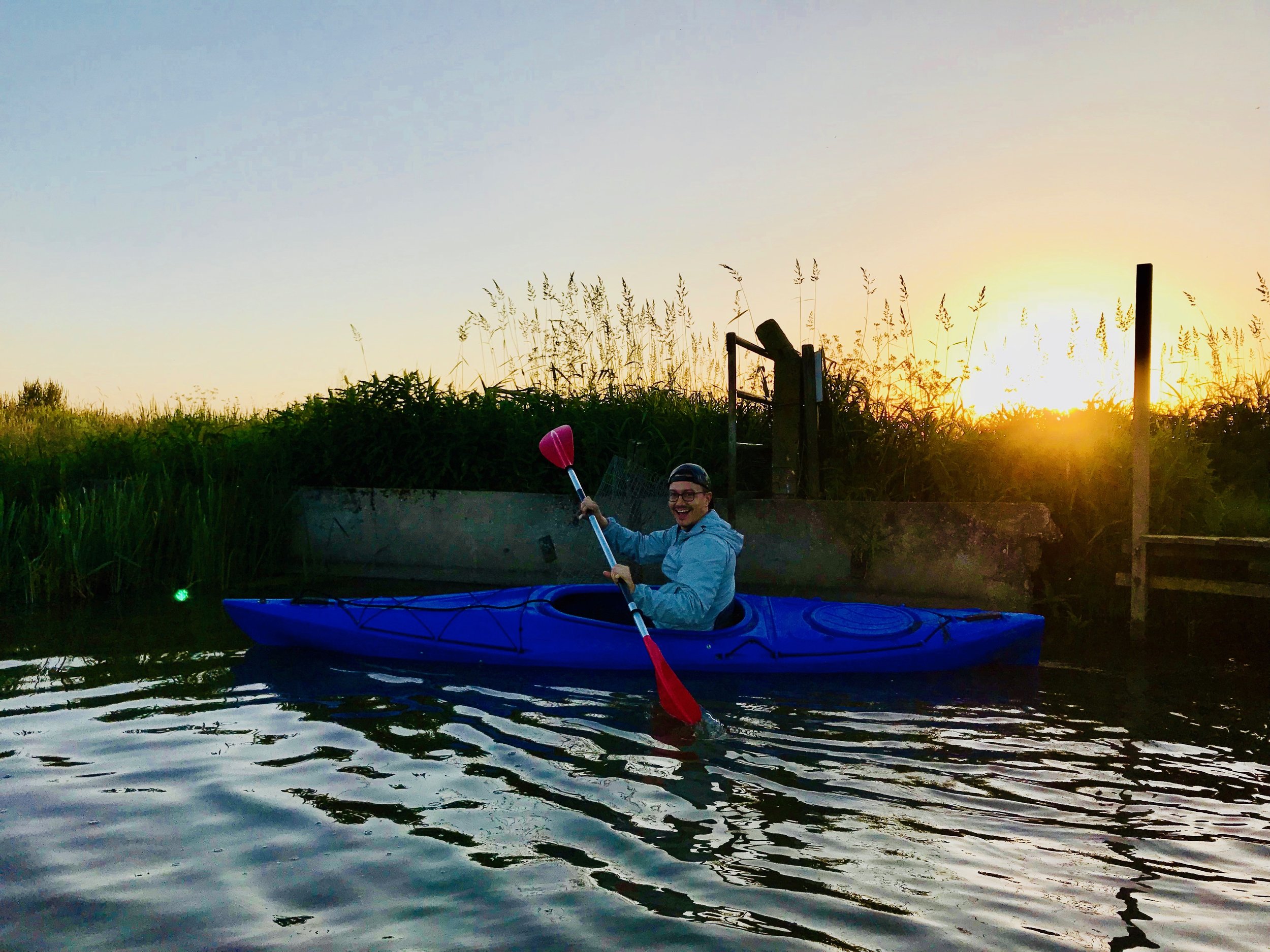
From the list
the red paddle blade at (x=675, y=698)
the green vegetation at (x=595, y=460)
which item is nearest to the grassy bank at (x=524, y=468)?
the green vegetation at (x=595, y=460)

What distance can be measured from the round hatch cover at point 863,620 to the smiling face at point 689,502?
0.82m

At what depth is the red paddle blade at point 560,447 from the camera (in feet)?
19.3

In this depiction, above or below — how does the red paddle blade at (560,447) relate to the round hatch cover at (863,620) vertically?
above

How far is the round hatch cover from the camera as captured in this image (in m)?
4.97

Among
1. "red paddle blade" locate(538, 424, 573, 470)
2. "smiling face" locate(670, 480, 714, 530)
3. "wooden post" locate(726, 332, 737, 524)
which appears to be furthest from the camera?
"wooden post" locate(726, 332, 737, 524)

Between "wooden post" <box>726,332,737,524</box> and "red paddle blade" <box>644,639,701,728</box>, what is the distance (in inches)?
96.3

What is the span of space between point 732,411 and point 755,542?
2.90ft

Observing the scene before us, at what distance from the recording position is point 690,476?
15.8 feet

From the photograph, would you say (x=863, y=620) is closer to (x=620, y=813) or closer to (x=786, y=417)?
(x=786, y=417)

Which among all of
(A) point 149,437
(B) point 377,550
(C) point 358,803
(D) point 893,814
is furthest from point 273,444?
(D) point 893,814

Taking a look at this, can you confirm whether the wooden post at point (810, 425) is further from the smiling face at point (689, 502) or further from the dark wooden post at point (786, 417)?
the smiling face at point (689, 502)

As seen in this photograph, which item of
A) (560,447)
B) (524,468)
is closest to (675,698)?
(560,447)

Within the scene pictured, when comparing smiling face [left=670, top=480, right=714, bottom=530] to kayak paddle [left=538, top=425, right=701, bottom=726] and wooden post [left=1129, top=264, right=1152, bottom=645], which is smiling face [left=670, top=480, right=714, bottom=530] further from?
wooden post [left=1129, top=264, right=1152, bottom=645]

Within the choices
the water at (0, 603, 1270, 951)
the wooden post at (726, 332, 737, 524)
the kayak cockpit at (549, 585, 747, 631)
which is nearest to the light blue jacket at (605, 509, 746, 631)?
the water at (0, 603, 1270, 951)
